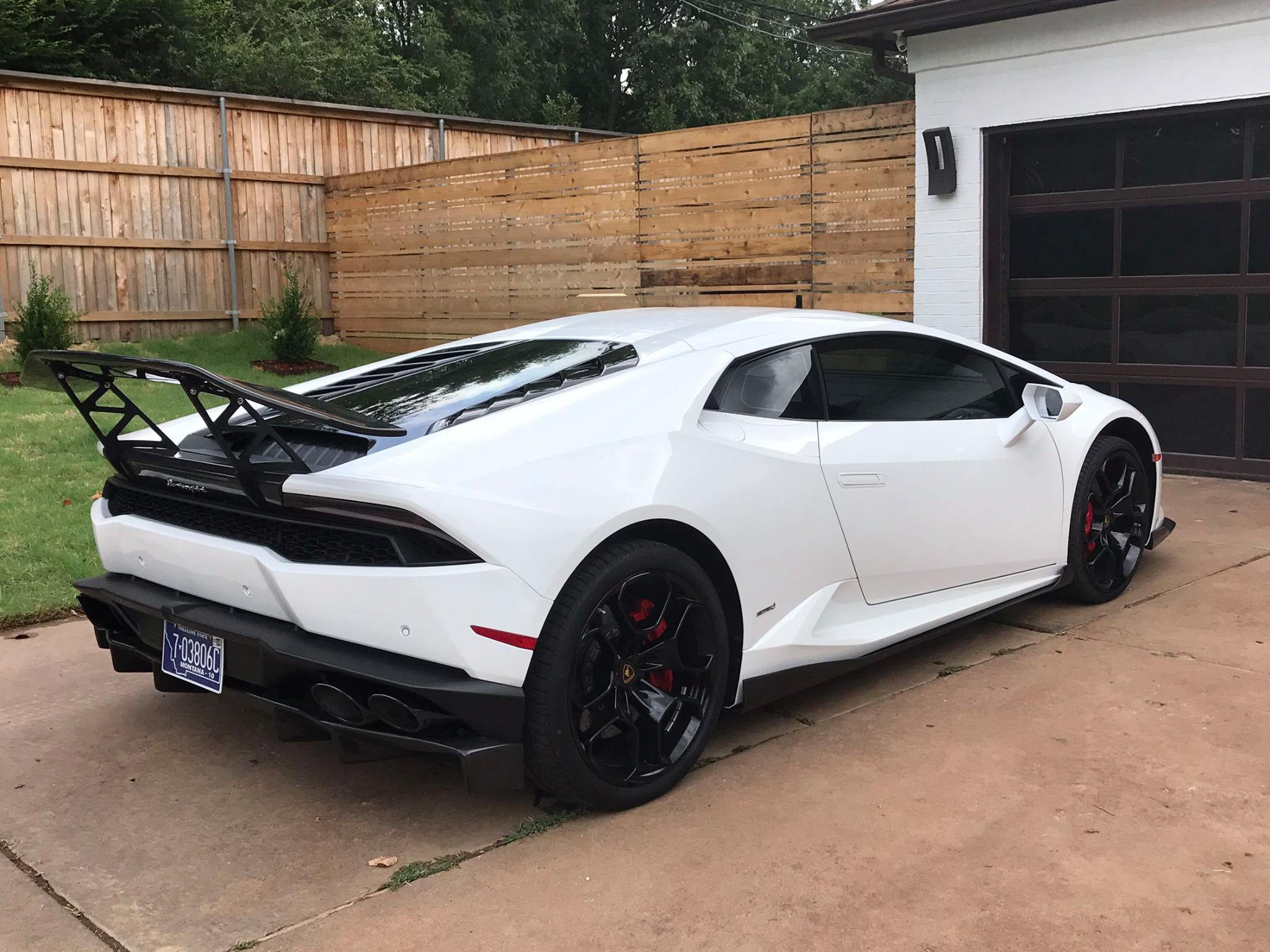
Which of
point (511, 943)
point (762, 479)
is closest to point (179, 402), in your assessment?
point (762, 479)

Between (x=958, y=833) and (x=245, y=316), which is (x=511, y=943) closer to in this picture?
(x=958, y=833)

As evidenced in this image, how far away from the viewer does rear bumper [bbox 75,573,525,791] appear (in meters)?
2.93

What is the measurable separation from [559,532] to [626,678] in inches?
18.7

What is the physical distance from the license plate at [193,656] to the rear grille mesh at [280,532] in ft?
0.92

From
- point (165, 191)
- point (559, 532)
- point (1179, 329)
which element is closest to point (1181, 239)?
point (1179, 329)

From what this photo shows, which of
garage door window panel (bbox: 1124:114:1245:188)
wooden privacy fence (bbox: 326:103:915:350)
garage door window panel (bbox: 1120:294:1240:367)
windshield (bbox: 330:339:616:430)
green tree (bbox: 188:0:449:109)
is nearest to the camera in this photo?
windshield (bbox: 330:339:616:430)

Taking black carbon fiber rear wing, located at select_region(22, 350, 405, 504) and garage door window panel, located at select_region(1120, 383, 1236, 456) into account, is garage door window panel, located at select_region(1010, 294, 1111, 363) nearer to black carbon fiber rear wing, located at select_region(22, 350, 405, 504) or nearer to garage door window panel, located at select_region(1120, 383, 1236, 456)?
garage door window panel, located at select_region(1120, 383, 1236, 456)

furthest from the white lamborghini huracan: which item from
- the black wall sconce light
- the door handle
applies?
the black wall sconce light

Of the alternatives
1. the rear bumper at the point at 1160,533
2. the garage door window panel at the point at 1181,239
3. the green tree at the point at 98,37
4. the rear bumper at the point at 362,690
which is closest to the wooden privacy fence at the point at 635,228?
the garage door window panel at the point at 1181,239

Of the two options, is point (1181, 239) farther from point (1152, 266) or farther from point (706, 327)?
point (706, 327)

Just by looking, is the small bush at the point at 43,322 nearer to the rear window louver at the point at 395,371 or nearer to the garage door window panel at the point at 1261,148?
the rear window louver at the point at 395,371

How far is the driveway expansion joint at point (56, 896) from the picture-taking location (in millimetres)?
2695

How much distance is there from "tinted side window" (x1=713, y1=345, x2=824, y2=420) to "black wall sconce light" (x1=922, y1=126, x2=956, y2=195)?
5.21m

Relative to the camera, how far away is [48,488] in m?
7.25
